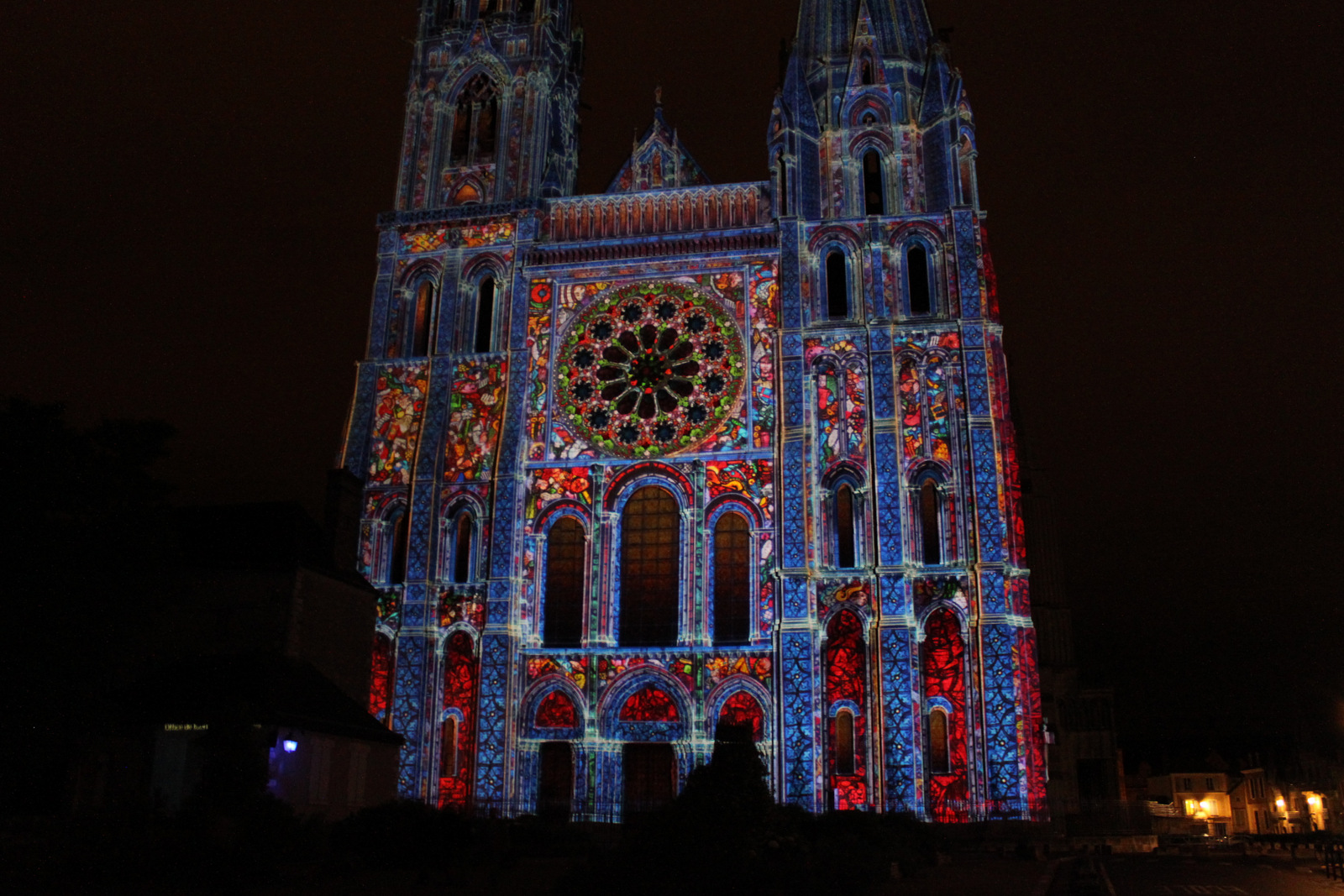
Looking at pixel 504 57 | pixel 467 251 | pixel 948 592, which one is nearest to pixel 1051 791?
pixel 948 592

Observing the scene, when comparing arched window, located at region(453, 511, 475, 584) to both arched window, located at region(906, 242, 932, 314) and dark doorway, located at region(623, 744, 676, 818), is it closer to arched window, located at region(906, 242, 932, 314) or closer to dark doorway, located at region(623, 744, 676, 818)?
dark doorway, located at region(623, 744, 676, 818)

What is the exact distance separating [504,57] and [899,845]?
2833 centimetres

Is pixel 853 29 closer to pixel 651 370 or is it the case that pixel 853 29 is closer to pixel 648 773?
pixel 651 370

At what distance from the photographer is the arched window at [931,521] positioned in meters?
31.7

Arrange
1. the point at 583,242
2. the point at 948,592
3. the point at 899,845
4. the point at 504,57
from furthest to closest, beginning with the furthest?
the point at 504,57
the point at 583,242
the point at 948,592
the point at 899,845

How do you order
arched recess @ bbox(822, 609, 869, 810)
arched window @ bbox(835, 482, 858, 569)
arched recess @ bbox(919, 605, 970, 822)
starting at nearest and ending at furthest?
arched recess @ bbox(919, 605, 970, 822)
arched recess @ bbox(822, 609, 869, 810)
arched window @ bbox(835, 482, 858, 569)

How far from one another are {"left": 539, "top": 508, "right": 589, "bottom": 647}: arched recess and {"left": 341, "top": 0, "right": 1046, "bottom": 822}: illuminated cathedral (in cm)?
10

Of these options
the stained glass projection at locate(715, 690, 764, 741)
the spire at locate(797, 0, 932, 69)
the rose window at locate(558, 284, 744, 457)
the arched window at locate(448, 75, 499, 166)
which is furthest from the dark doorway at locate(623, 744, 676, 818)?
the spire at locate(797, 0, 932, 69)

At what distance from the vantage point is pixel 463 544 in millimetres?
34219

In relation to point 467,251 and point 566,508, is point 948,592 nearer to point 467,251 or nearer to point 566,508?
point 566,508

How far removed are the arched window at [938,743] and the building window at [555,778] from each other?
9150 mm

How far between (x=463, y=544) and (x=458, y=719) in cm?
487

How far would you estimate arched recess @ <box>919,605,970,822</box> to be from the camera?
2936 centimetres

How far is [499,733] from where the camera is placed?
3134 cm
